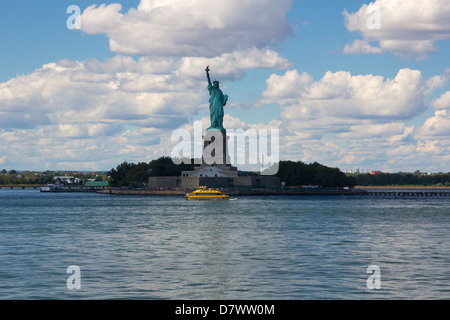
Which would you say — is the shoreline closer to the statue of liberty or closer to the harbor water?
the statue of liberty

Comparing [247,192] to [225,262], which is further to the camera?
[247,192]

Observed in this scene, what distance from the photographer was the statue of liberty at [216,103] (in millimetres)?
156250

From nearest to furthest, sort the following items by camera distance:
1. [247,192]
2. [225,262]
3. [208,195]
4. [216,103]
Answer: [225,262], [208,195], [216,103], [247,192]

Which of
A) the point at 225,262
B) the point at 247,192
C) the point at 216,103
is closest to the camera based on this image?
the point at 225,262

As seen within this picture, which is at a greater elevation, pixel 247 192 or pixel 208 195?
pixel 247 192

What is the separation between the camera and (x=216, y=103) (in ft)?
513

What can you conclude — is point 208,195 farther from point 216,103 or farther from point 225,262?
point 225,262

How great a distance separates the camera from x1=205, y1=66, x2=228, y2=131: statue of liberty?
156 metres

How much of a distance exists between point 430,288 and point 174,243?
22579 millimetres

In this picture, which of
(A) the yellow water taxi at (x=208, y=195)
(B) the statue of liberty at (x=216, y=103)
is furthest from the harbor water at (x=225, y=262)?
(B) the statue of liberty at (x=216, y=103)

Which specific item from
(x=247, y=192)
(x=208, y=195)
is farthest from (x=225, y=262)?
(x=247, y=192)

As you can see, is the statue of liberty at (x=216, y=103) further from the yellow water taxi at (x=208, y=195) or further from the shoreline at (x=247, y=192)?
the yellow water taxi at (x=208, y=195)

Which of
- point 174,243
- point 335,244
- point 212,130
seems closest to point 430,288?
point 335,244

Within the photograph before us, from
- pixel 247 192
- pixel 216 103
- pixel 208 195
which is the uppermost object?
pixel 216 103
